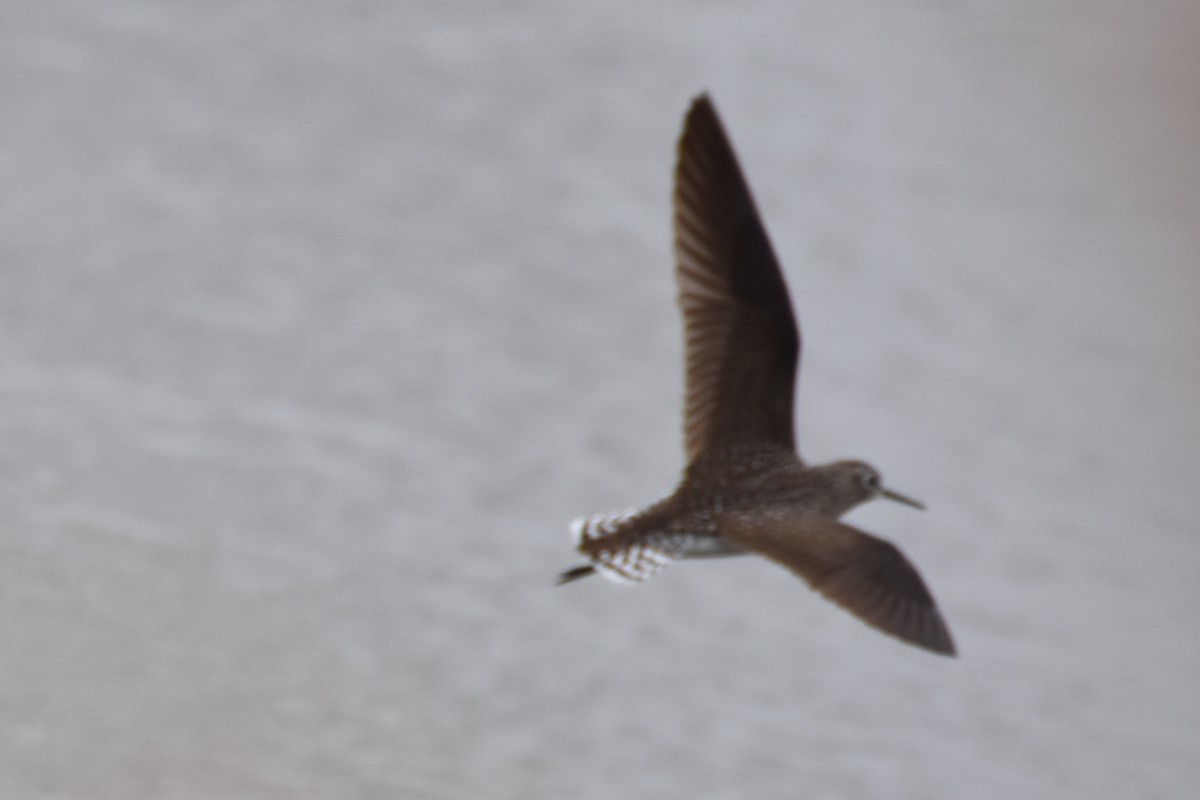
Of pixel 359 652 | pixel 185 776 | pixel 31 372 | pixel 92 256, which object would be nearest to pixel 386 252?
pixel 92 256

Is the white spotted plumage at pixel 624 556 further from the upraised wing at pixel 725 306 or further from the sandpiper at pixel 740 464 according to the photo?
the upraised wing at pixel 725 306

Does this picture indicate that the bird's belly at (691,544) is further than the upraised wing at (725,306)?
No

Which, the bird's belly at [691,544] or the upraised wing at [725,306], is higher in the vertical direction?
the upraised wing at [725,306]

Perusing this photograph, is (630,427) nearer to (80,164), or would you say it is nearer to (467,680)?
(467,680)

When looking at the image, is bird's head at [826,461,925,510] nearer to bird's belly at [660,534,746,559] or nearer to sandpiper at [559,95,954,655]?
sandpiper at [559,95,954,655]

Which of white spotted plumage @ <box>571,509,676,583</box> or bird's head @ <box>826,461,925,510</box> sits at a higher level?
bird's head @ <box>826,461,925,510</box>

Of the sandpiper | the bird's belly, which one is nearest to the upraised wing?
the sandpiper

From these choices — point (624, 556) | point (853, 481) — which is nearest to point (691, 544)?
point (624, 556)

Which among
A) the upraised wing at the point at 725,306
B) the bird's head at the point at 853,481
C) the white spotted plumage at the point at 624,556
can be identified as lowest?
the white spotted plumage at the point at 624,556

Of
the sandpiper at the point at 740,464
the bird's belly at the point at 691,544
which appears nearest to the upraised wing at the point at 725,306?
the sandpiper at the point at 740,464
